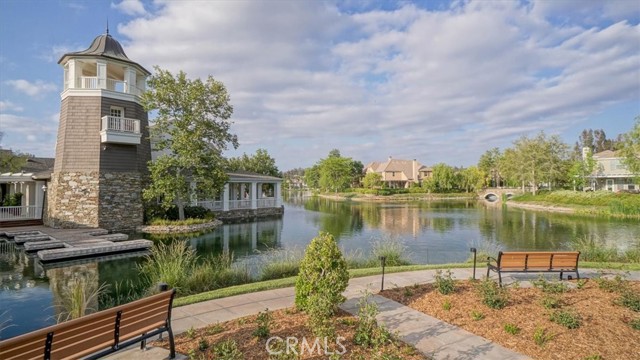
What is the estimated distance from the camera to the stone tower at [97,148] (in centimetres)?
1759

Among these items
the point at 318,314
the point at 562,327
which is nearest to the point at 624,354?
the point at 562,327

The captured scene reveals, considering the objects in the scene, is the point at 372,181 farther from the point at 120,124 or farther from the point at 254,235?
the point at 120,124

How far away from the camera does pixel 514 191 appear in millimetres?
53438

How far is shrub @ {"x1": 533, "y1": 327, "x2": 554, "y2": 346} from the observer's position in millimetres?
4164

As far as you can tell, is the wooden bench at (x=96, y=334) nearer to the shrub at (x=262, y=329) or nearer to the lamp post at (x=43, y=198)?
the shrub at (x=262, y=329)

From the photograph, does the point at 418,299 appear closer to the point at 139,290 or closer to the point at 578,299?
the point at 578,299

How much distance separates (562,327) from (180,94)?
19.7m

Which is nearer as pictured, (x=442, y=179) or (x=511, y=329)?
(x=511, y=329)

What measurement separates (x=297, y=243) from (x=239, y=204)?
1207 cm

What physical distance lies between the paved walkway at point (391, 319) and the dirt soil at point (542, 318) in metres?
0.23

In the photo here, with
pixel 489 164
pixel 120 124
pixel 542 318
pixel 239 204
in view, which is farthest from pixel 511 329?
pixel 489 164

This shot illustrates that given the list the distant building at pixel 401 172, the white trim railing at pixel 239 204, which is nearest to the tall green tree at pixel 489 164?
the distant building at pixel 401 172

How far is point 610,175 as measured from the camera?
4566cm

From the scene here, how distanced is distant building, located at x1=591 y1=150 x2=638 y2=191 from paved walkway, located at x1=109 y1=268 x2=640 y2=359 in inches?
1941
